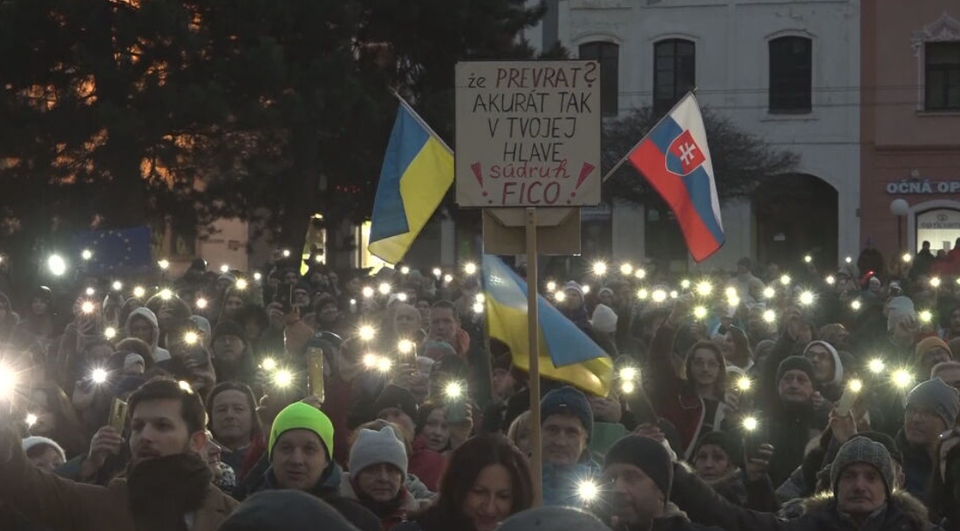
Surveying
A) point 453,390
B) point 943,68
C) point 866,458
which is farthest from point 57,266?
point 943,68

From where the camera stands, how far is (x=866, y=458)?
6449mm

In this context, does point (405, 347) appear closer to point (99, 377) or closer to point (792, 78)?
point (99, 377)

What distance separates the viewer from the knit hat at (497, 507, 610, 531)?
2.48 m

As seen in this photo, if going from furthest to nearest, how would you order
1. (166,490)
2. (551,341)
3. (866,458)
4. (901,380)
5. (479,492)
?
1. (901,380)
2. (551,341)
3. (866,458)
4. (479,492)
5. (166,490)

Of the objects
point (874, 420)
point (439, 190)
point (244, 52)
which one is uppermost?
point (244, 52)

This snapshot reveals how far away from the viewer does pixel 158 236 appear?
110ft

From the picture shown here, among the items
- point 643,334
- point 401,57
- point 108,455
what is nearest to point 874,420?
point 108,455

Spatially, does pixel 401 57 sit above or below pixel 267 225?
above

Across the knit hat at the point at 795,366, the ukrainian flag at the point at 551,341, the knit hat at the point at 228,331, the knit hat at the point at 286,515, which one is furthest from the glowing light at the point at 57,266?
the knit hat at the point at 286,515

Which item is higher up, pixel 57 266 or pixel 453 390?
pixel 57 266

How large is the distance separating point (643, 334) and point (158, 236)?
62.2 ft

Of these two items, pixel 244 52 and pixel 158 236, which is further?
pixel 158 236

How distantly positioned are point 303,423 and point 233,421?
5.48ft

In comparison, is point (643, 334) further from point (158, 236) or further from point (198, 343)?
point (158, 236)
